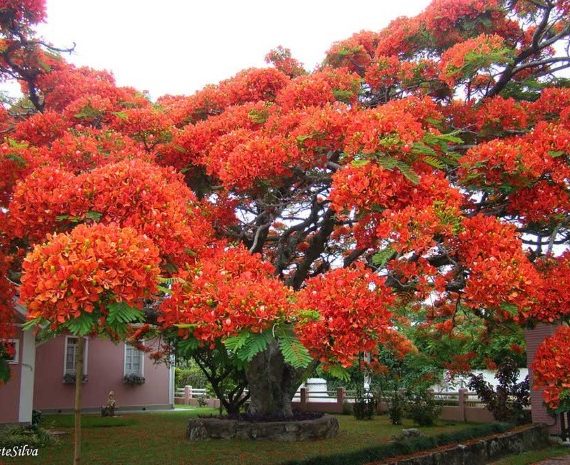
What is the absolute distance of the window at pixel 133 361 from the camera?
757 inches

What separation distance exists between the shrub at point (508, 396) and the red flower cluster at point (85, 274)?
11281mm

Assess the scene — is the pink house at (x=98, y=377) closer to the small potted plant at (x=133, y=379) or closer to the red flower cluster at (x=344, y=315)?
the small potted plant at (x=133, y=379)

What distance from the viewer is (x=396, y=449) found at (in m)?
8.75

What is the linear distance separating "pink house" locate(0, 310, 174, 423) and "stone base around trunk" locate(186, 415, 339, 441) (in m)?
5.97

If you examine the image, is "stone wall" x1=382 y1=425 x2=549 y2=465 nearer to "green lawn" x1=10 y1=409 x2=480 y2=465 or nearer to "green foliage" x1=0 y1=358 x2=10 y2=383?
"green lawn" x1=10 y1=409 x2=480 y2=465

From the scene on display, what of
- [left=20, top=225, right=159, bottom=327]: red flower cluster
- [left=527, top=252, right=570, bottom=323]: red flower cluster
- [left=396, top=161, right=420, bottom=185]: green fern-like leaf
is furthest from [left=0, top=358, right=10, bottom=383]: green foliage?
[left=527, top=252, right=570, bottom=323]: red flower cluster

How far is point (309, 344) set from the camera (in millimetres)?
4113

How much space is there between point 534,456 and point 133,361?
13.4 metres

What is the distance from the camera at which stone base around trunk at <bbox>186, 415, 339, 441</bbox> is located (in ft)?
33.6

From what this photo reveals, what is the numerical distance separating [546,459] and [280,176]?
725cm

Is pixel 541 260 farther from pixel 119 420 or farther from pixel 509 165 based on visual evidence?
pixel 119 420

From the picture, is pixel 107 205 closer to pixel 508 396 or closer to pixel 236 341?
pixel 236 341

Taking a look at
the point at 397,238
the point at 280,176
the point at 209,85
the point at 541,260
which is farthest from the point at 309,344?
the point at 209,85

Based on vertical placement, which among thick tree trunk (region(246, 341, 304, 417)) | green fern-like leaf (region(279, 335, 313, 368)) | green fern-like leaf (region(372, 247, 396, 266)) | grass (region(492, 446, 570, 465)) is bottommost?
grass (region(492, 446, 570, 465))
